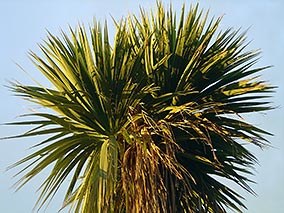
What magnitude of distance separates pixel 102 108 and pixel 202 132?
1167mm

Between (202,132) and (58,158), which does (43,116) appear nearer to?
(58,158)

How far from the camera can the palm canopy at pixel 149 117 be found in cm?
957

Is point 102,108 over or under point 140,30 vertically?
under

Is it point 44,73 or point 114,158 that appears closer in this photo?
point 114,158

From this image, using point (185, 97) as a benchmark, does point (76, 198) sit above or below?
below

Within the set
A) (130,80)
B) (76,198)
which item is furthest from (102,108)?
(76,198)

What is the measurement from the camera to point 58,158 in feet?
32.1

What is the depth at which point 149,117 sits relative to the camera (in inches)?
380

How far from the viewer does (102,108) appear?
984 centimetres

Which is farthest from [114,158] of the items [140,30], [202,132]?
[140,30]

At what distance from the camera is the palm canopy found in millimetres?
9570

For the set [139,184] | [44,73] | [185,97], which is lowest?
[139,184]

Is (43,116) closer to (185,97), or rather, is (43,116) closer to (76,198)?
(76,198)

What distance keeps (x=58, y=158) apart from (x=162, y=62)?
1610 millimetres
